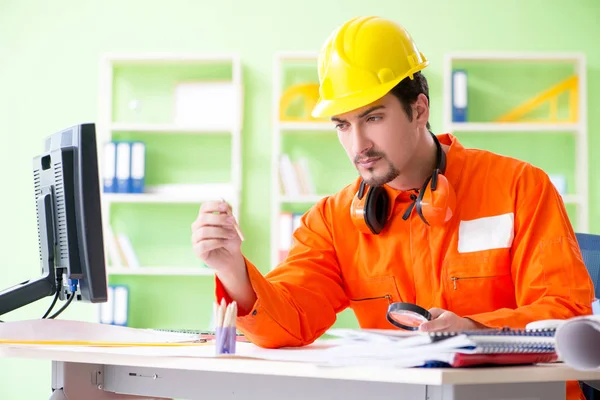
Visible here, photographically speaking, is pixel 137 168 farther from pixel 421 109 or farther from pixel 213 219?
pixel 213 219

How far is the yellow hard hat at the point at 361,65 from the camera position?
5.85ft

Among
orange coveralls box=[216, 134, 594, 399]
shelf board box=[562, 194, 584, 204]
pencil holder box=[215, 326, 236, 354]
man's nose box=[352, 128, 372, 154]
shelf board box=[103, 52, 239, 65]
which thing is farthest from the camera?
shelf board box=[103, 52, 239, 65]

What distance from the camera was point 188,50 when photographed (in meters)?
4.61

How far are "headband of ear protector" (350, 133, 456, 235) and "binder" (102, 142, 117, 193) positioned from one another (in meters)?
2.67

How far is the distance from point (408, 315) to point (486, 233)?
0.62 m

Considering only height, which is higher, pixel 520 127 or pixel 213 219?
pixel 520 127

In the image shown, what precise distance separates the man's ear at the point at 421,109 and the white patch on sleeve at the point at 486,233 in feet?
1.01

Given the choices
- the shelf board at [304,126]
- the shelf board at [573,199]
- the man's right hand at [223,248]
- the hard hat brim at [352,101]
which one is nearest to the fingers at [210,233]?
the man's right hand at [223,248]

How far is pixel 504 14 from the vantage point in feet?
14.7

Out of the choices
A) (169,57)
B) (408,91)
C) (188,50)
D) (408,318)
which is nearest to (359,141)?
(408,91)

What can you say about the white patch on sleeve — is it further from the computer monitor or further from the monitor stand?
the monitor stand

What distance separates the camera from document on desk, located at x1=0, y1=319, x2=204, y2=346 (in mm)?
1621

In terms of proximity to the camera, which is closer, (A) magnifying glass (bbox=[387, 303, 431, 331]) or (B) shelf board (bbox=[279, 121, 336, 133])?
(A) magnifying glass (bbox=[387, 303, 431, 331])

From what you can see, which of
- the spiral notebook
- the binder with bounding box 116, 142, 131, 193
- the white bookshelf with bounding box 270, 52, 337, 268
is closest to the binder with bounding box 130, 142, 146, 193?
the binder with bounding box 116, 142, 131, 193
